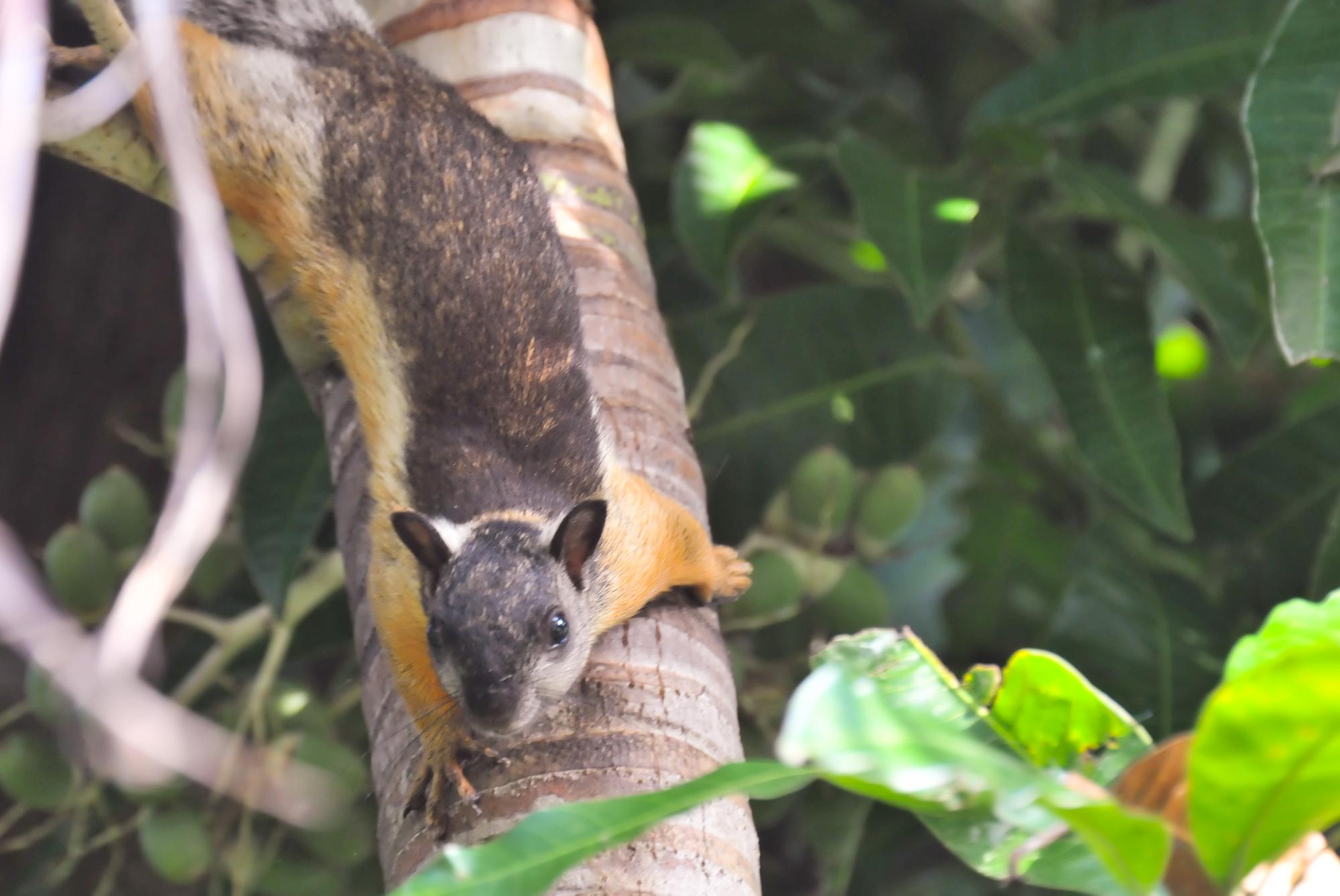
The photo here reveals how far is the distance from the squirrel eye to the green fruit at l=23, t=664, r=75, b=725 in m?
0.67

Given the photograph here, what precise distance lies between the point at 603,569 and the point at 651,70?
72.8 inches

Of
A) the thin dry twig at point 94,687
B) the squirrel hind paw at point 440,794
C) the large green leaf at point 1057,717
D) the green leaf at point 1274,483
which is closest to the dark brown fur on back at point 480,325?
the squirrel hind paw at point 440,794

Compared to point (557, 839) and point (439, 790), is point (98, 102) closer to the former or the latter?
point (557, 839)

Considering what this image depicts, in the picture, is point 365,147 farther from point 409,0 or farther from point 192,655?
point 192,655

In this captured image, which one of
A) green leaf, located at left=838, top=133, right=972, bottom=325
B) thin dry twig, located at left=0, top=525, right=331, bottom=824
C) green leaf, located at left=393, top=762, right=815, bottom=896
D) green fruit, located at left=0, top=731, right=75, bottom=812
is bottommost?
green fruit, located at left=0, top=731, right=75, bottom=812

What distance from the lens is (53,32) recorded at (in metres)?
2.66

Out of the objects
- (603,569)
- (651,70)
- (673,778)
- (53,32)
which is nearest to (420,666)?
(603,569)

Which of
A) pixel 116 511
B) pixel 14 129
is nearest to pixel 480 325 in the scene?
pixel 116 511

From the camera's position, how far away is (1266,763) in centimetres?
88

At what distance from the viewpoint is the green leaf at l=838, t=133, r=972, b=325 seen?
2.13 meters

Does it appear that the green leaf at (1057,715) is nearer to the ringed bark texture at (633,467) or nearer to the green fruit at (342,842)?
the ringed bark texture at (633,467)

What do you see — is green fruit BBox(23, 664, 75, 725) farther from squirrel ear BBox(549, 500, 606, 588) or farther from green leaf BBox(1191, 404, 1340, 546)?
green leaf BBox(1191, 404, 1340, 546)

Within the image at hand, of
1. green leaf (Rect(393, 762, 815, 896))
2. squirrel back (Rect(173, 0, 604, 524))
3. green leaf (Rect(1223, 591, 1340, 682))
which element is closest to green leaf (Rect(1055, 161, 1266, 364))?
squirrel back (Rect(173, 0, 604, 524))

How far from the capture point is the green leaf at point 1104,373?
2131 mm
